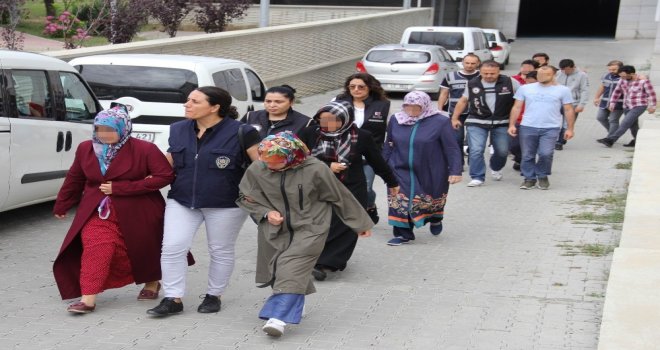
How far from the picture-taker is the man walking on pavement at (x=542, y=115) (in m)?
12.1

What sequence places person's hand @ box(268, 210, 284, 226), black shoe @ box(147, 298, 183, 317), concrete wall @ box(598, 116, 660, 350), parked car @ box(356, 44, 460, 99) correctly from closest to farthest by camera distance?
1. concrete wall @ box(598, 116, 660, 350)
2. person's hand @ box(268, 210, 284, 226)
3. black shoe @ box(147, 298, 183, 317)
4. parked car @ box(356, 44, 460, 99)

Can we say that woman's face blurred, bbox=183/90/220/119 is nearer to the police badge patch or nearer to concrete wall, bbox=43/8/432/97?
the police badge patch

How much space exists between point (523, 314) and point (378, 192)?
18.7ft

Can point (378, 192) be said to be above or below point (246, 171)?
below

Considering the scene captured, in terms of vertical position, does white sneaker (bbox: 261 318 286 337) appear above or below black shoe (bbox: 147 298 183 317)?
above

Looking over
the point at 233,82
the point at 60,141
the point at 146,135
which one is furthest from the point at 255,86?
the point at 60,141

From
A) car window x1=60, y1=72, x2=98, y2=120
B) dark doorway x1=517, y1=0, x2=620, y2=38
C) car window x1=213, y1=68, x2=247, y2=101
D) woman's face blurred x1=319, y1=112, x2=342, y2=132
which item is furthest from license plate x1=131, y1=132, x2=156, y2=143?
dark doorway x1=517, y1=0, x2=620, y2=38

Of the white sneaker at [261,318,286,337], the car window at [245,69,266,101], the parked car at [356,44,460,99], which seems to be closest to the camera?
the white sneaker at [261,318,286,337]

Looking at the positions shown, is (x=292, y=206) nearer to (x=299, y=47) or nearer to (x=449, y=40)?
(x=299, y=47)

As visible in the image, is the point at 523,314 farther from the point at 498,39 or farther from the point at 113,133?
the point at 498,39

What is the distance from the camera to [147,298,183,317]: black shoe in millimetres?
6449

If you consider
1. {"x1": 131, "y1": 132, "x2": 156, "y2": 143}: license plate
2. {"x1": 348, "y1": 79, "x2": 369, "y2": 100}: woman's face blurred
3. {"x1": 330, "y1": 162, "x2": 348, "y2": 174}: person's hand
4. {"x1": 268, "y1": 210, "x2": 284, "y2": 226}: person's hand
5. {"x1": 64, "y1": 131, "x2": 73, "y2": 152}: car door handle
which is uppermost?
{"x1": 348, "y1": 79, "x2": 369, "y2": 100}: woman's face blurred

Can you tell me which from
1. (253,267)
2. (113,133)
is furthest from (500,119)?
(113,133)

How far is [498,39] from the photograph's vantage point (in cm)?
3444
